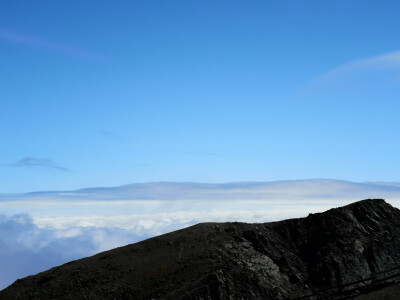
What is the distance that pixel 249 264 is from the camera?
56.0 m

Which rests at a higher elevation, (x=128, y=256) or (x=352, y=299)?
(x=128, y=256)

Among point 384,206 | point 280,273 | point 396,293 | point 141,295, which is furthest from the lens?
point 384,206

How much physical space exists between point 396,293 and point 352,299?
4.31 metres

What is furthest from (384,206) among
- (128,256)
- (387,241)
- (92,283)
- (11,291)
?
(11,291)

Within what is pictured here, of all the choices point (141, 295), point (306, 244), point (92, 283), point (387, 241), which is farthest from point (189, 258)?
point (387, 241)

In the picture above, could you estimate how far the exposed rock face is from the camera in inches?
2010

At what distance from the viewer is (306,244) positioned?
211 feet

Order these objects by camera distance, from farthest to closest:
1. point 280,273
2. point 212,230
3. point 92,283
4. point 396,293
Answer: point 212,230 < point 280,273 < point 92,283 < point 396,293

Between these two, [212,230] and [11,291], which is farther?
[212,230]

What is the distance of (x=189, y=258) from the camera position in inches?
2157

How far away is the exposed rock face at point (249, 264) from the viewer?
5106 centimetres

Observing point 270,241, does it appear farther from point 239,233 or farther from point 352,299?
point 352,299

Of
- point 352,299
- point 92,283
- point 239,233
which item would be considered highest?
point 239,233

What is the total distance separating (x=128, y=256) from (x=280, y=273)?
16823 mm
